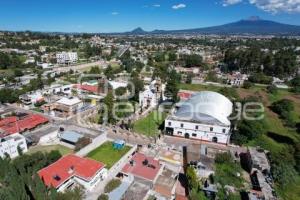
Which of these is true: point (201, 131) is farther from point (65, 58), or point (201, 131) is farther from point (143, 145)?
point (65, 58)

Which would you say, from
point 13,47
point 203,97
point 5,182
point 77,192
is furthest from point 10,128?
point 13,47

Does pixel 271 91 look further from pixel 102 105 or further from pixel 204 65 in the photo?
pixel 102 105

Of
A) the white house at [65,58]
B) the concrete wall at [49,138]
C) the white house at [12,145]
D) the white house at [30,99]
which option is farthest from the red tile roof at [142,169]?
the white house at [65,58]

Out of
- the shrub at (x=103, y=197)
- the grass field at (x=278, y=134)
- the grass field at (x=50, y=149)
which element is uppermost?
the shrub at (x=103, y=197)

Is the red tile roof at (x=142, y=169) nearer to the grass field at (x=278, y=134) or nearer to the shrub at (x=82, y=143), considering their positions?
the shrub at (x=82, y=143)

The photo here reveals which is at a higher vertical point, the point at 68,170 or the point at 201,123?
the point at 68,170

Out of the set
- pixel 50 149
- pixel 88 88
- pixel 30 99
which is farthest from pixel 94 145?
pixel 88 88

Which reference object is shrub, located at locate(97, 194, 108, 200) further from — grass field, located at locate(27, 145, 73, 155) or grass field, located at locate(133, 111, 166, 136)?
grass field, located at locate(133, 111, 166, 136)
